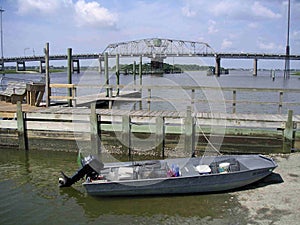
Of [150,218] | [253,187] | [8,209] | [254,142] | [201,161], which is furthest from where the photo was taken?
[254,142]

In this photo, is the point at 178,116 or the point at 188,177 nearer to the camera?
the point at 188,177

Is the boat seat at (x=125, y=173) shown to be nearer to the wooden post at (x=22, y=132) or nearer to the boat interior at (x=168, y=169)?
the boat interior at (x=168, y=169)

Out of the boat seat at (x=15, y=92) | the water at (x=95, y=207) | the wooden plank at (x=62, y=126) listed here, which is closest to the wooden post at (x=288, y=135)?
the water at (x=95, y=207)

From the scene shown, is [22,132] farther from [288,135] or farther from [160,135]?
[288,135]

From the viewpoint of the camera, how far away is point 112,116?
37.6 ft

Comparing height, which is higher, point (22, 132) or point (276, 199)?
point (22, 132)

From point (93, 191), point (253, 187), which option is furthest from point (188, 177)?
point (93, 191)

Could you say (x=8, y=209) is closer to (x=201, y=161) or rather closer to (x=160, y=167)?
(x=160, y=167)

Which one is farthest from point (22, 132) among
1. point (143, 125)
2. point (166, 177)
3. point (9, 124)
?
point (166, 177)

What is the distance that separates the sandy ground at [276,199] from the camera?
6.60m

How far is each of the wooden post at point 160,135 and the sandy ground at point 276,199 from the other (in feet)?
11.9

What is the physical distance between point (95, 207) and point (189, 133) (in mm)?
4398

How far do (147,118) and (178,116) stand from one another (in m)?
1.12

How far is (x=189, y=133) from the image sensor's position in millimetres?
10711
